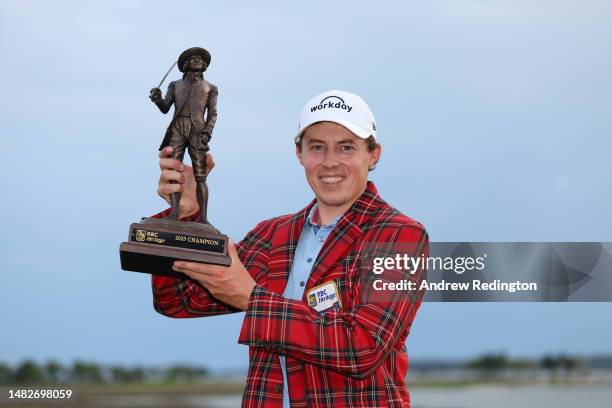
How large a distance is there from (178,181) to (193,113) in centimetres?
54

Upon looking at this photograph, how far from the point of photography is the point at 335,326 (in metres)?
4.75

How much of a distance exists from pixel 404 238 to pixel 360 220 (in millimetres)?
372

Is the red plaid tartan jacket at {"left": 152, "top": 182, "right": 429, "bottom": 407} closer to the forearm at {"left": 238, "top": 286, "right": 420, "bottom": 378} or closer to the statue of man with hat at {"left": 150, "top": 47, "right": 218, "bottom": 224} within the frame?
the forearm at {"left": 238, "top": 286, "right": 420, "bottom": 378}

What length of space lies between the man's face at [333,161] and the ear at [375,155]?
0.51ft

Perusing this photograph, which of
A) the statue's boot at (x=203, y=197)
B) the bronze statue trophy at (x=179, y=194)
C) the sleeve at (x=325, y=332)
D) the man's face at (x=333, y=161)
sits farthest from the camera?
the statue's boot at (x=203, y=197)

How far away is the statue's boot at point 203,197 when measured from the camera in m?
6.06

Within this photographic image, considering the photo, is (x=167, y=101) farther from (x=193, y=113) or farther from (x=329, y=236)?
(x=329, y=236)

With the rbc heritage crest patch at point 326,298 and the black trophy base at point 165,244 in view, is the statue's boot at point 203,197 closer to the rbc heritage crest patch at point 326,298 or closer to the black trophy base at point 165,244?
the black trophy base at point 165,244

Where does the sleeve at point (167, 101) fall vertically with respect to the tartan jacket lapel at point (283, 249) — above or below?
above

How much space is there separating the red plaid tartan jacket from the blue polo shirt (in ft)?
0.12

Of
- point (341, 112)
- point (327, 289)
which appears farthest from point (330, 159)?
point (327, 289)

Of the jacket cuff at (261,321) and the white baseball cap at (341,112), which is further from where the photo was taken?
the white baseball cap at (341,112)

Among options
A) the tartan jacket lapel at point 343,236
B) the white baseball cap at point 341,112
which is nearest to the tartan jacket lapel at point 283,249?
the tartan jacket lapel at point 343,236

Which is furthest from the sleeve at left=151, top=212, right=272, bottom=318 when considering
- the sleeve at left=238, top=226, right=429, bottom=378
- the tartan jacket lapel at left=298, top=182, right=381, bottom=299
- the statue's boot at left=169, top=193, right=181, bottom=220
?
the sleeve at left=238, top=226, right=429, bottom=378
